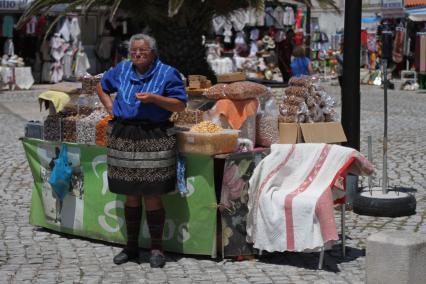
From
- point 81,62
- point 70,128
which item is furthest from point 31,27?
point 70,128

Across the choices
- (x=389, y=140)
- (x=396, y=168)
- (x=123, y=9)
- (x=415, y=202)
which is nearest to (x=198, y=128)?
(x=415, y=202)

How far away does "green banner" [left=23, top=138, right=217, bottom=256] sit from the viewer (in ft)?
20.5

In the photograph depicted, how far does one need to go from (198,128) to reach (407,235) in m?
1.76

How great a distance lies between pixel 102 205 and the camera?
6.82 metres

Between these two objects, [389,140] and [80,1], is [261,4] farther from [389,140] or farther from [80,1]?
[389,140]

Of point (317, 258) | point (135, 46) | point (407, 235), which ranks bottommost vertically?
point (317, 258)

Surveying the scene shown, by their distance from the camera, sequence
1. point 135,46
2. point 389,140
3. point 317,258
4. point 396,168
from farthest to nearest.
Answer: point 389,140 → point 396,168 → point 317,258 → point 135,46

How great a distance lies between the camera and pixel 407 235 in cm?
534

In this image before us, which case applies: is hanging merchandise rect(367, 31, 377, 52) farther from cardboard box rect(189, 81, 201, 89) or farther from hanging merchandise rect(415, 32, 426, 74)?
cardboard box rect(189, 81, 201, 89)

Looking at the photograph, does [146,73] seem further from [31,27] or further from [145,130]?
[31,27]

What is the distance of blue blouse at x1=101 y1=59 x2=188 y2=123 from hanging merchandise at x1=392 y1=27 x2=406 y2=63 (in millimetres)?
21193

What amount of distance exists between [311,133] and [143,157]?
162 cm

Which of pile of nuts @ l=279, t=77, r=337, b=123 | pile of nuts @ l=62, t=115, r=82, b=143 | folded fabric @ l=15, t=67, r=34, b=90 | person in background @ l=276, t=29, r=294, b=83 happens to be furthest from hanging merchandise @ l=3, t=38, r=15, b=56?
Result: pile of nuts @ l=279, t=77, r=337, b=123

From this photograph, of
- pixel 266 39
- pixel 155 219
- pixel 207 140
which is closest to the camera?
pixel 207 140
